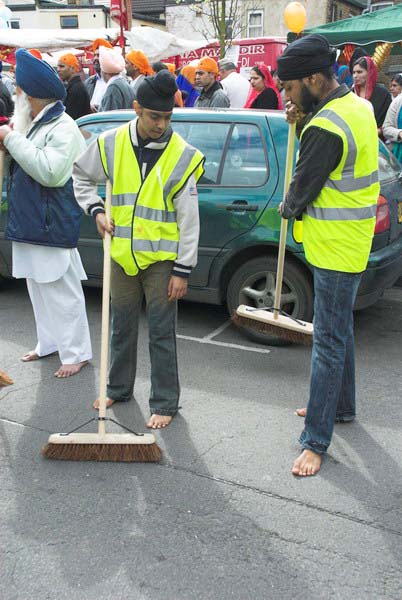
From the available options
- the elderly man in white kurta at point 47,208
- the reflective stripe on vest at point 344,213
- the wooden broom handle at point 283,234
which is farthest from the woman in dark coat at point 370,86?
the reflective stripe on vest at point 344,213

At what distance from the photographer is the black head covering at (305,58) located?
115 inches

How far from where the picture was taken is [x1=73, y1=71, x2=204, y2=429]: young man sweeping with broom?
3.40 m

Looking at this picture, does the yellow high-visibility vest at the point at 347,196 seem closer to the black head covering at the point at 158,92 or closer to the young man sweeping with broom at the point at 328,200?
the young man sweeping with broom at the point at 328,200

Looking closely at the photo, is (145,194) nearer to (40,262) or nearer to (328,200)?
(328,200)

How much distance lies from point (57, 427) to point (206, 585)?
1.58m

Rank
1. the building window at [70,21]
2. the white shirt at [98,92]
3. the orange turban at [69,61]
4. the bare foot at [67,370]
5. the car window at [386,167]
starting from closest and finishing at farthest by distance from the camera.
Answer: the bare foot at [67,370], the car window at [386,167], the orange turban at [69,61], the white shirt at [98,92], the building window at [70,21]

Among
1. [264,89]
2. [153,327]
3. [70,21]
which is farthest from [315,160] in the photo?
[70,21]

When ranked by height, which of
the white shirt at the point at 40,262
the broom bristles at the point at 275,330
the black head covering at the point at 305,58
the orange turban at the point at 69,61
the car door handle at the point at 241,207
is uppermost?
the orange turban at the point at 69,61

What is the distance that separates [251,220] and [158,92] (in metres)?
1.83

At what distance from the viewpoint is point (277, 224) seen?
190 inches

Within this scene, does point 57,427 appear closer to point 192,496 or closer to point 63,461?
point 63,461

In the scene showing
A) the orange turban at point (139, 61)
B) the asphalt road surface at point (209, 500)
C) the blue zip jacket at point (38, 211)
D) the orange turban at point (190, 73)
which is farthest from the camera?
the orange turban at point (190, 73)

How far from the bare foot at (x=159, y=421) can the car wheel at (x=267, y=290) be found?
1.31 meters

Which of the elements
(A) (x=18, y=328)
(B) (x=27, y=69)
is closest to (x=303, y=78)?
(B) (x=27, y=69)
